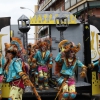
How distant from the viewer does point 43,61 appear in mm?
9719

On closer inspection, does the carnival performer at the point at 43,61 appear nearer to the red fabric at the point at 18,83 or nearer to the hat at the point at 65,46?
the hat at the point at 65,46

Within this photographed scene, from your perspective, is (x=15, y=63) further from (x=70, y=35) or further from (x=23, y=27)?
(x=70, y=35)

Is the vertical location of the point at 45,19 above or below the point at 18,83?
above

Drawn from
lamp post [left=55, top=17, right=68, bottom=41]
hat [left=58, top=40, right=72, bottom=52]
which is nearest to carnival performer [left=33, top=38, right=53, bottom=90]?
lamp post [left=55, top=17, right=68, bottom=41]

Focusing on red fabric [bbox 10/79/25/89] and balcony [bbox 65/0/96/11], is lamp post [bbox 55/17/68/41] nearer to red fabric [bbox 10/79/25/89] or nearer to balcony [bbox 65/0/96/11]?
red fabric [bbox 10/79/25/89]

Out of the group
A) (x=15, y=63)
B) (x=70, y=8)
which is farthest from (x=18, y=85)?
(x=70, y=8)

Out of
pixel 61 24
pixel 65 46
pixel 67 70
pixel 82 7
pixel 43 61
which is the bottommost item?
pixel 67 70

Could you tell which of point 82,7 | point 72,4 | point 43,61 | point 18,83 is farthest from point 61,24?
point 72,4

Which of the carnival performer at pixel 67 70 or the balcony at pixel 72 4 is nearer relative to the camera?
the carnival performer at pixel 67 70

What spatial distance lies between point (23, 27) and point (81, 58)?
6.80 feet

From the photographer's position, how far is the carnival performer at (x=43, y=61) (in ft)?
31.6

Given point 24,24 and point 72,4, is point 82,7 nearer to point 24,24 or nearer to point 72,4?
point 72,4

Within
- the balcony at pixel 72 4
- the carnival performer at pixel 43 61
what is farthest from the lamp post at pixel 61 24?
the balcony at pixel 72 4

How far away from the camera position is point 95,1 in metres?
27.5
